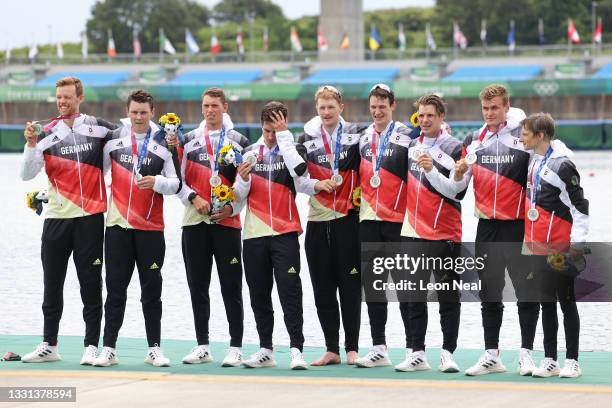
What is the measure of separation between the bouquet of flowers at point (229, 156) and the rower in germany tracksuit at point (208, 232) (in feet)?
0.27

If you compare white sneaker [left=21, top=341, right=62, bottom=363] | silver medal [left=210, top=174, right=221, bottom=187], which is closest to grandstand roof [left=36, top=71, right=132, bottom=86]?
white sneaker [left=21, top=341, right=62, bottom=363]

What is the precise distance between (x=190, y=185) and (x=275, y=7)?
4782 inches

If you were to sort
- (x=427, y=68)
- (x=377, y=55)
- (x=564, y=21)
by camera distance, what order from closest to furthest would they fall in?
1. (x=427, y=68)
2. (x=377, y=55)
3. (x=564, y=21)

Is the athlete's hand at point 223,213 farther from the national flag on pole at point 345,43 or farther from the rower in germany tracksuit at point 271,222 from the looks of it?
the national flag on pole at point 345,43

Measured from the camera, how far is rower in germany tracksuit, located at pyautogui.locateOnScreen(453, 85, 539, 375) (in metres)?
8.23

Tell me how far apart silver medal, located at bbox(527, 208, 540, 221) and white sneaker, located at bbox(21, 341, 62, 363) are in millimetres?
3431

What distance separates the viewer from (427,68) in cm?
6169

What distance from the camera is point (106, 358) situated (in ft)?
27.9

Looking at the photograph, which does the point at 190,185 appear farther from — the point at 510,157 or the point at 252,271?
the point at 510,157

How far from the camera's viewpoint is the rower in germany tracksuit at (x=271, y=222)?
8.68 m

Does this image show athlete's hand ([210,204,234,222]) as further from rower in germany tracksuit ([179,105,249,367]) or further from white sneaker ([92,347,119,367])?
white sneaker ([92,347,119,367])

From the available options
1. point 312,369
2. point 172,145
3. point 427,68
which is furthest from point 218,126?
point 427,68

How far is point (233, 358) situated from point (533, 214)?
228 centimetres

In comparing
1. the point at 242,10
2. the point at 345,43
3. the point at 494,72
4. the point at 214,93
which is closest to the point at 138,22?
the point at 242,10
